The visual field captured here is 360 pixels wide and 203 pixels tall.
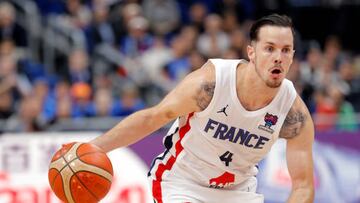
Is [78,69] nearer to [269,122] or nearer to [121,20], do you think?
[121,20]

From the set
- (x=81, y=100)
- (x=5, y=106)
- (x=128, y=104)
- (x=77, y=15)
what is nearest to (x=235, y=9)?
(x=77, y=15)

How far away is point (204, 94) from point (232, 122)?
280 millimetres

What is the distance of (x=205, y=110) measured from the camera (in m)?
5.93

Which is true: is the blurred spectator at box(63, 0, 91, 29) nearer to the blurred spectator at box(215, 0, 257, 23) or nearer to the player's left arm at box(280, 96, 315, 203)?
the blurred spectator at box(215, 0, 257, 23)

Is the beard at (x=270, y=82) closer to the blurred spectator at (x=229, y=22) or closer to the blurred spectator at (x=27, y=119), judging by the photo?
the blurred spectator at (x=27, y=119)

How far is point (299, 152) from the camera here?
19.5 ft

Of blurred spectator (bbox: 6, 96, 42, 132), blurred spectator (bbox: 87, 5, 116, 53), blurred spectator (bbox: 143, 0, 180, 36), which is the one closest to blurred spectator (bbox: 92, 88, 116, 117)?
blurred spectator (bbox: 6, 96, 42, 132)

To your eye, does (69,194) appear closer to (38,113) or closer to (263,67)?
(263,67)

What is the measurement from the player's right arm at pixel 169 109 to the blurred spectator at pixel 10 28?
26.0 feet

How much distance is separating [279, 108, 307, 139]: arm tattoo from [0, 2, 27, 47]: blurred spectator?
8.21m

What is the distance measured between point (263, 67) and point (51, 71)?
865 cm

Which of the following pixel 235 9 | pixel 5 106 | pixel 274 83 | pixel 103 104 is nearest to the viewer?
pixel 274 83

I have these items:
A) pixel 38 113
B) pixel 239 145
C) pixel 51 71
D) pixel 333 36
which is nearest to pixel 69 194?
pixel 239 145

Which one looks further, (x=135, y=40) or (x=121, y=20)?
(x=121, y=20)
